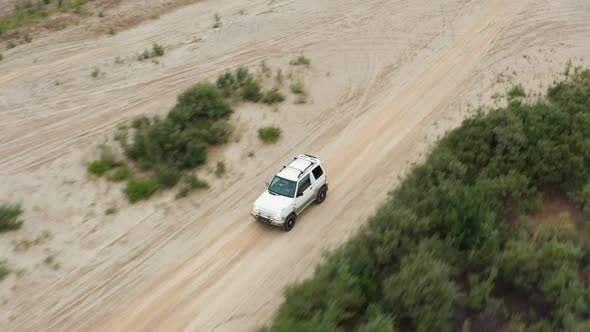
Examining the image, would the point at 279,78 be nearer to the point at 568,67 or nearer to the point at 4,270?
the point at 568,67

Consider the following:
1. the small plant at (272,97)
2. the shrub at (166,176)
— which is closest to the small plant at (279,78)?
the small plant at (272,97)

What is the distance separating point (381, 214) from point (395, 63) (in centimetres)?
1404

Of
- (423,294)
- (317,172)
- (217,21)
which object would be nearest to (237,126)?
(317,172)

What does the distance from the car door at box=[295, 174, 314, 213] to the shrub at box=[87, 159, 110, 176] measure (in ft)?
23.3

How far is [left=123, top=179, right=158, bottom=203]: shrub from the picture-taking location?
1661cm

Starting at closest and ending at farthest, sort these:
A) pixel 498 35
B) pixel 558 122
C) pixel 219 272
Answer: pixel 219 272 < pixel 558 122 < pixel 498 35

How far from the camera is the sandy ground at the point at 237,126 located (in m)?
13.6

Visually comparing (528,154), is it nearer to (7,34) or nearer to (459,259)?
(459,259)

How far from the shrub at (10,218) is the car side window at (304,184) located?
28.2ft

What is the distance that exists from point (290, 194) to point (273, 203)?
0.59m

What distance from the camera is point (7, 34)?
30047 millimetres

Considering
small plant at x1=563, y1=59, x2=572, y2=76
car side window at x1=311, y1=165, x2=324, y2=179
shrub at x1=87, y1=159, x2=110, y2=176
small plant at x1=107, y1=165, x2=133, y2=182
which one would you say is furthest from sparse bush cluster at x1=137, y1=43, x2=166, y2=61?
small plant at x1=563, y1=59, x2=572, y2=76

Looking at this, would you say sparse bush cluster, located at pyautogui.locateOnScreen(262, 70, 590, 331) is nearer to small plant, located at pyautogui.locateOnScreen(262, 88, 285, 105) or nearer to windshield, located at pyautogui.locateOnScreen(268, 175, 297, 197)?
windshield, located at pyautogui.locateOnScreen(268, 175, 297, 197)

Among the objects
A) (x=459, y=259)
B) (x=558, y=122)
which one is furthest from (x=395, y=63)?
(x=459, y=259)
